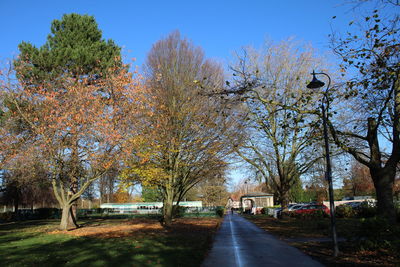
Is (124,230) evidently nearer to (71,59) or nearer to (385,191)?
(71,59)

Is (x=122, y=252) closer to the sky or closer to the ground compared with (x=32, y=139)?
closer to the ground

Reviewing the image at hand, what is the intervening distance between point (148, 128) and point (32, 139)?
6.87 meters

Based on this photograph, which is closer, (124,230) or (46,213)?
(124,230)

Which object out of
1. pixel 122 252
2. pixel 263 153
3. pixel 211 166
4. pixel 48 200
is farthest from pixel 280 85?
pixel 48 200

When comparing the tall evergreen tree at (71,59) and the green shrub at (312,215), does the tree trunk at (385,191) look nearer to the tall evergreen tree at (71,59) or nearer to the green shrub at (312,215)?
the tall evergreen tree at (71,59)

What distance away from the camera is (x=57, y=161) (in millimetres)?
18641

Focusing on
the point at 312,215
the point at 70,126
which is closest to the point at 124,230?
the point at 70,126

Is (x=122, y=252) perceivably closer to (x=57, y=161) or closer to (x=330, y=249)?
(x=330, y=249)

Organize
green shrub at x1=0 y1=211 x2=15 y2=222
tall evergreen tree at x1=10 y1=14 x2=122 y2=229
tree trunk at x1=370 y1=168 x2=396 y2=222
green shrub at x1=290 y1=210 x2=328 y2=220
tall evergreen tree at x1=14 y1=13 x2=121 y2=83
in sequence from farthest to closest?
green shrub at x1=0 y1=211 x2=15 y2=222 → green shrub at x1=290 y1=210 x2=328 y2=220 → tall evergreen tree at x1=14 y1=13 x2=121 y2=83 → tall evergreen tree at x1=10 y1=14 x2=122 y2=229 → tree trunk at x1=370 y1=168 x2=396 y2=222

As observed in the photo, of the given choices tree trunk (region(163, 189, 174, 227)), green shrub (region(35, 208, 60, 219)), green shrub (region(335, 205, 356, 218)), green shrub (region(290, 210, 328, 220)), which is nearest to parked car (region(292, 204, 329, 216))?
green shrub (region(290, 210, 328, 220))

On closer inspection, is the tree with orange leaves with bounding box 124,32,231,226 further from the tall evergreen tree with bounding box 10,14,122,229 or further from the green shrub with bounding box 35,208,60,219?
the green shrub with bounding box 35,208,60,219

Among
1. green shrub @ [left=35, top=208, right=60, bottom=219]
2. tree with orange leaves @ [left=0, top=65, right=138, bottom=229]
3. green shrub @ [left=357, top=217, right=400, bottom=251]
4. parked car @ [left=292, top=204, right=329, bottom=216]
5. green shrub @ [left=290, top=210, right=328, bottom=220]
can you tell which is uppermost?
tree with orange leaves @ [left=0, top=65, right=138, bottom=229]

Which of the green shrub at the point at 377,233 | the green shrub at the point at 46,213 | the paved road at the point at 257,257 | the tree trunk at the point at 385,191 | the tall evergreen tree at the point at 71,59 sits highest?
the tall evergreen tree at the point at 71,59

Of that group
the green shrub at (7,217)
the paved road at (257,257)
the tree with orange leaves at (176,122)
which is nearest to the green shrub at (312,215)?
the tree with orange leaves at (176,122)
